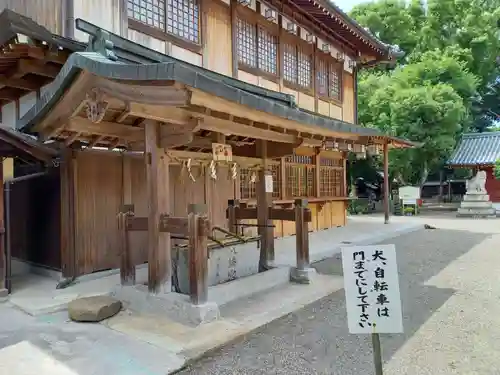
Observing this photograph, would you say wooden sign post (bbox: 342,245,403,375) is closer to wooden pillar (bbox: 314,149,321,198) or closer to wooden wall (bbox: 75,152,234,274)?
wooden wall (bbox: 75,152,234,274)

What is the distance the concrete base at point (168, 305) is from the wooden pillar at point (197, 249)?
0.40ft

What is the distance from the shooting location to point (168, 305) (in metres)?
5.21

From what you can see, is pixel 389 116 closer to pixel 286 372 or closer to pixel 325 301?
pixel 325 301

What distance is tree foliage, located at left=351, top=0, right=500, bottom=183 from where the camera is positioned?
825 inches

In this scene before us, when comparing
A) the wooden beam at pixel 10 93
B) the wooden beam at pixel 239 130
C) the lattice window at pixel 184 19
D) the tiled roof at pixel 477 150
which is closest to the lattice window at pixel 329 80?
the lattice window at pixel 184 19

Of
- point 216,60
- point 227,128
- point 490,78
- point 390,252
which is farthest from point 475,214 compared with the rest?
point 390,252

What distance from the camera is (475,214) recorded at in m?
21.2

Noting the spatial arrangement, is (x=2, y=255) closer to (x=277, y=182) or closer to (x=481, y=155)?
(x=277, y=182)

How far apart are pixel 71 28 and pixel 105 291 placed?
4352 millimetres

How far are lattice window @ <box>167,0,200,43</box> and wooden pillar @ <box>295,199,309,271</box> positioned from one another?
466 centimetres

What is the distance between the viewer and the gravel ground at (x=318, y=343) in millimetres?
3951

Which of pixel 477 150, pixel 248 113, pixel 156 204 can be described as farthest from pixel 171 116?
pixel 477 150

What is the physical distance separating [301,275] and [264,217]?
1225 mm

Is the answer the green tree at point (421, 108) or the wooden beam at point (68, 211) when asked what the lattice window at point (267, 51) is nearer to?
the wooden beam at point (68, 211)
